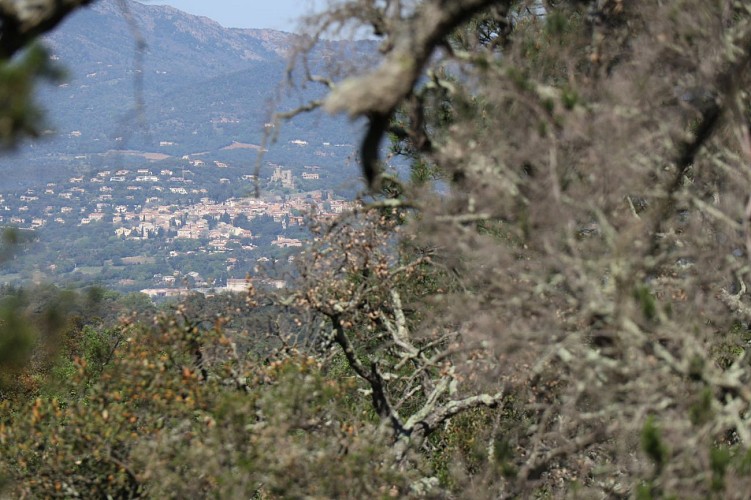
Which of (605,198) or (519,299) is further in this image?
(605,198)

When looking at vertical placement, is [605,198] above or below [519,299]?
above

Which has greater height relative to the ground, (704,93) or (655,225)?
(704,93)

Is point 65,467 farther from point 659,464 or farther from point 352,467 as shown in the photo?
point 659,464

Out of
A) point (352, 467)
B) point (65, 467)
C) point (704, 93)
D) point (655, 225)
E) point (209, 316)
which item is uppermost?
point (704, 93)

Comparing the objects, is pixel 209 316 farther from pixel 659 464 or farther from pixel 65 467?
pixel 659 464

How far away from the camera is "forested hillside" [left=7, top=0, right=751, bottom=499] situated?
171 inches

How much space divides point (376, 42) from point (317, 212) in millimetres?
4639

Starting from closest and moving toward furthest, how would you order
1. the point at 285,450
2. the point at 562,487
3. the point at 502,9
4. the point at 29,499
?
1. the point at 285,450
2. the point at 29,499
3. the point at 502,9
4. the point at 562,487

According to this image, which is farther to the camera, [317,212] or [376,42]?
[317,212]

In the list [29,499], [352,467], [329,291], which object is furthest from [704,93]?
[29,499]

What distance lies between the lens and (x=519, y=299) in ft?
15.8

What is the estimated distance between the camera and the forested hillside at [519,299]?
171 inches

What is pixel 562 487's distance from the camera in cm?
879

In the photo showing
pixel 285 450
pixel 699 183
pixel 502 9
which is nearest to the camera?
pixel 285 450
